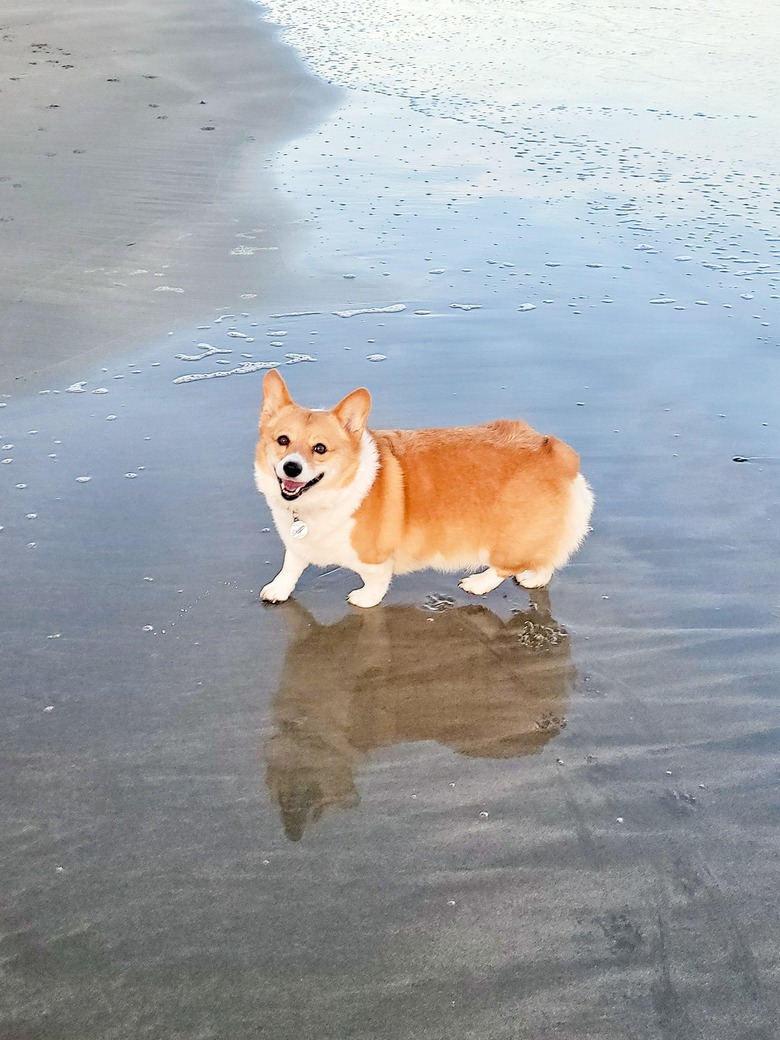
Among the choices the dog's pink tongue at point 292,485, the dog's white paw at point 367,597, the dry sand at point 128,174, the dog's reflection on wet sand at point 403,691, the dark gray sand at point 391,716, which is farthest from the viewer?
the dry sand at point 128,174

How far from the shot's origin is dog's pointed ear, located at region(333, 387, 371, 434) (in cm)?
287

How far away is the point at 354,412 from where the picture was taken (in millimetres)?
2900

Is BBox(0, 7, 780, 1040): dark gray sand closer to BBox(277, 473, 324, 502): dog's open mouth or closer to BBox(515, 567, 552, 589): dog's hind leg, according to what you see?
BBox(515, 567, 552, 589): dog's hind leg

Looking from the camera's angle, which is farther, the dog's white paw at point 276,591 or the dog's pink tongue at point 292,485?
the dog's white paw at point 276,591

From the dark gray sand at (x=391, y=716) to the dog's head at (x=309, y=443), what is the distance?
0.35 meters

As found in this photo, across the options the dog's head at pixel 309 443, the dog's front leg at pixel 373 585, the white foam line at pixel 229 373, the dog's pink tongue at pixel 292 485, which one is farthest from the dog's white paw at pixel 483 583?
the white foam line at pixel 229 373

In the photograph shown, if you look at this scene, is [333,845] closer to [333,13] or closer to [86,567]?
[86,567]

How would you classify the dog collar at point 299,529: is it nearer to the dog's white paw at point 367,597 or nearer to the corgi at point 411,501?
the corgi at point 411,501

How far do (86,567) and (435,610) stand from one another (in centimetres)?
111

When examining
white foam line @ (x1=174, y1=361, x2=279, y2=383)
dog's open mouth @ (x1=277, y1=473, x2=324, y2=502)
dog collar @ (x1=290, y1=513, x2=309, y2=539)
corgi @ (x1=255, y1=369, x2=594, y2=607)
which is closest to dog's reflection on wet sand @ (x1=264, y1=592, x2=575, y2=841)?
corgi @ (x1=255, y1=369, x2=594, y2=607)

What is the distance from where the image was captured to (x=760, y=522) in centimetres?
337

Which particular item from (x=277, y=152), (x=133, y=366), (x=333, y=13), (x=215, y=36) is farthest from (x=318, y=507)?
(x=333, y=13)

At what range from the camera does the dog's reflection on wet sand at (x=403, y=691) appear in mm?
2324

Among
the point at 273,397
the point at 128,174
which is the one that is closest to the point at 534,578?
the point at 273,397
